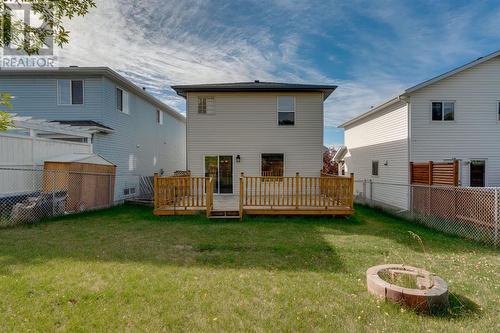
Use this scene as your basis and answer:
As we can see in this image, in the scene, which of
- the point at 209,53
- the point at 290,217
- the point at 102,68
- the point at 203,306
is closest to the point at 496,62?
the point at 290,217

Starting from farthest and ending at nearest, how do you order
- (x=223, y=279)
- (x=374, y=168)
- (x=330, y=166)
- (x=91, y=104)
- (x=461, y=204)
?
(x=330, y=166) → (x=374, y=168) → (x=91, y=104) → (x=461, y=204) → (x=223, y=279)

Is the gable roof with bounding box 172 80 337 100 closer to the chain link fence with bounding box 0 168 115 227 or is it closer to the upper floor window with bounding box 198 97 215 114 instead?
the upper floor window with bounding box 198 97 215 114

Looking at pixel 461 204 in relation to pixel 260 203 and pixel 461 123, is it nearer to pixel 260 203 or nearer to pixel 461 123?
pixel 461 123

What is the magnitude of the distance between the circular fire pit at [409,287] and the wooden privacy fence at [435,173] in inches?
246

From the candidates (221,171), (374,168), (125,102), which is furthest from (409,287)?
(125,102)

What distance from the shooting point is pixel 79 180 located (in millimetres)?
9953

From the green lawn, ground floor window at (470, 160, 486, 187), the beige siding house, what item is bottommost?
the green lawn

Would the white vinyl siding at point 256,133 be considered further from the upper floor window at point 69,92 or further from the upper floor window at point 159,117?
the upper floor window at point 159,117

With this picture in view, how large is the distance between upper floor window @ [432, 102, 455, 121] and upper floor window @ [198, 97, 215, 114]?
975 cm

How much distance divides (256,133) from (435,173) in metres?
7.31

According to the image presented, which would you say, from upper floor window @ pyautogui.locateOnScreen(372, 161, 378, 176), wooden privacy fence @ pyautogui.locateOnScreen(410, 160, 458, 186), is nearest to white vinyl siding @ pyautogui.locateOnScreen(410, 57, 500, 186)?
wooden privacy fence @ pyautogui.locateOnScreen(410, 160, 458, 186)

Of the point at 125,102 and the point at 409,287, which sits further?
the point at 125,102

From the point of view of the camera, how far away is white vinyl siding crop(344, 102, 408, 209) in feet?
40.7

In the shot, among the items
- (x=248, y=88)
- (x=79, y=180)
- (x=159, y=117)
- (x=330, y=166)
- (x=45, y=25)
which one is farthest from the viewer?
(x=330, y=166)
